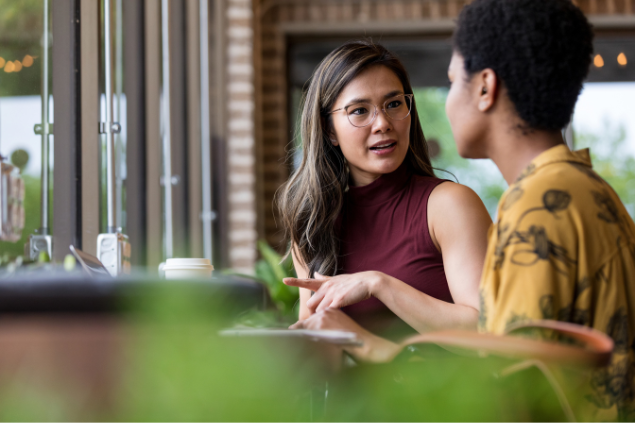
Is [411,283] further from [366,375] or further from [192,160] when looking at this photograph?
[192,160]

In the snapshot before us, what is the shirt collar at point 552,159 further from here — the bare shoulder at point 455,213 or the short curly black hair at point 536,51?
the bare shoulder at point 455,213

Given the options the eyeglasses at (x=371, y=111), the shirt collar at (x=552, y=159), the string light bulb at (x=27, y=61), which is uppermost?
the string light bulb at (x=27, y=61)

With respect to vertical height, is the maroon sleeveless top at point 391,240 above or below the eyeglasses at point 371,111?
below

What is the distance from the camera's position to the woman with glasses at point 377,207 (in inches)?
57.0

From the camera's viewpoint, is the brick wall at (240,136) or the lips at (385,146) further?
the brick wall at (240,136)

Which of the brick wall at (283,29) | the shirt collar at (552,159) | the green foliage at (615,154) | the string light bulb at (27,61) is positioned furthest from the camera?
the green foliage at (615,154)

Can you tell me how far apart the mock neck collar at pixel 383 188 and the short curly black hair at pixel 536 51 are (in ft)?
2.51

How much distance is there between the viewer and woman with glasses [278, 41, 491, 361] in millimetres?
1447

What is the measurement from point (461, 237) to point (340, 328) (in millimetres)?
458

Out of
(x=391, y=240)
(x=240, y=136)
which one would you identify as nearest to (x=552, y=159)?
(x=391, y=240)

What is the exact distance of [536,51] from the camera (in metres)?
0.87

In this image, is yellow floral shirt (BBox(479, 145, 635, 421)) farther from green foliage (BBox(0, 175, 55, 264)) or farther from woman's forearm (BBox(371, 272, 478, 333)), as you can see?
green foliage (BBox(0, 175, 55, 264))

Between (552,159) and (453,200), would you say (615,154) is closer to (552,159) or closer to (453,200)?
(453,200)

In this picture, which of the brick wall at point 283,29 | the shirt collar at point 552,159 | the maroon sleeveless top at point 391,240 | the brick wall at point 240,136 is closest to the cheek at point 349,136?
the maroon sleeveless top at point 391,240
